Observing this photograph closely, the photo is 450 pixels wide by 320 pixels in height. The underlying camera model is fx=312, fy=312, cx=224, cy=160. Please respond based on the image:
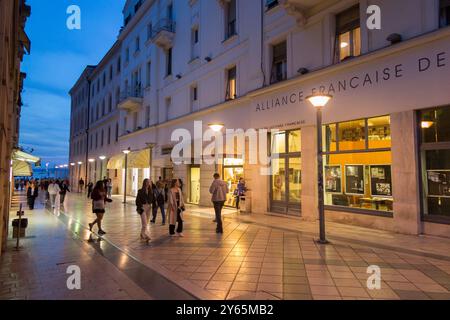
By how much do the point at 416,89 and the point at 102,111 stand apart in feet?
116

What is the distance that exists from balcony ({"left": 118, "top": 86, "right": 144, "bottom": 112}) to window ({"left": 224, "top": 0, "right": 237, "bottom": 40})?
12.0 m

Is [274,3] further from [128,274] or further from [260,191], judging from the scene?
[128,274]

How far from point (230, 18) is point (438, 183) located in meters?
13.1

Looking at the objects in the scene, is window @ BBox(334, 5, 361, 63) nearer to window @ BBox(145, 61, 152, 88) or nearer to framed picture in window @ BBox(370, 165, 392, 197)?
framed picture in window @ BBox(370, 165, 392, 197)

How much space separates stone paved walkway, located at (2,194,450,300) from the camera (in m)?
4.89

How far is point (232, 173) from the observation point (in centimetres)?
1667

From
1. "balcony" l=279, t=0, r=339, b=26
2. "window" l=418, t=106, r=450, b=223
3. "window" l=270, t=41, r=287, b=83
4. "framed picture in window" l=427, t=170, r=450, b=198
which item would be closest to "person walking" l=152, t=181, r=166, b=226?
"window" l=270, t=41, r=287, b=83

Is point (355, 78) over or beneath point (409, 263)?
over

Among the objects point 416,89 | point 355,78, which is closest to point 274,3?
point 355,78

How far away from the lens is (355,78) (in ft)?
34.5

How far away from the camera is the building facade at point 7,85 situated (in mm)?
5438

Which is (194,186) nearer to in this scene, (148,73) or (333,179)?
(333,179)

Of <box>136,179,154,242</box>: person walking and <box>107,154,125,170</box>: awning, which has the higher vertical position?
<box>107,154,125,170</box>: awning

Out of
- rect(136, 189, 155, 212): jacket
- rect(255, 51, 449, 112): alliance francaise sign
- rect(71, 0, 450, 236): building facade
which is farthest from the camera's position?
rect(136, 189, 155, 212): jacket
